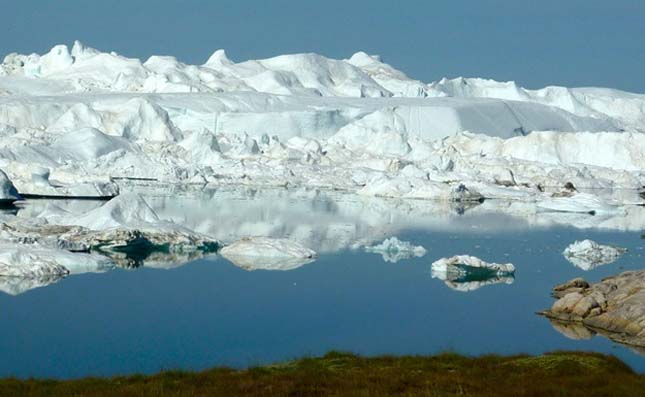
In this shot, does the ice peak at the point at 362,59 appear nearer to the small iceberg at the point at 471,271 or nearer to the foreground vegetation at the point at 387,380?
the small iceberg at the point at 471,271

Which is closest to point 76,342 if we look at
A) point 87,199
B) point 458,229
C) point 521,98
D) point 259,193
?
point 458,229

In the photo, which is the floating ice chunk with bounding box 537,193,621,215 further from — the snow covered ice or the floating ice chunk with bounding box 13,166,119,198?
the floating ice chunk with bounding box 13,166,119,198

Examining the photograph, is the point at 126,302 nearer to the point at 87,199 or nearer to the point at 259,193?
the point at 87,199

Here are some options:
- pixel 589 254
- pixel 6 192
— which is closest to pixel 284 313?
pixel 589 254

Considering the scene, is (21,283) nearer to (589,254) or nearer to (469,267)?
(469,267)

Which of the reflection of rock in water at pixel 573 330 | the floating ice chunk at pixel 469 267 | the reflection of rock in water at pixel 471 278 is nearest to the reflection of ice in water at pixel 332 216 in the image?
the floating ice chunk at pixel 469 267
